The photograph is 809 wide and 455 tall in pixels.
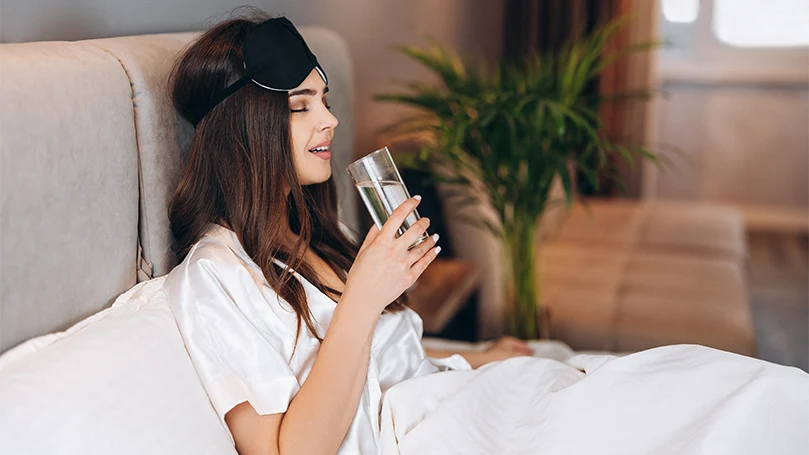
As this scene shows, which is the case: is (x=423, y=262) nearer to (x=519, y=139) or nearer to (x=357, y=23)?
(x=519, y=139)

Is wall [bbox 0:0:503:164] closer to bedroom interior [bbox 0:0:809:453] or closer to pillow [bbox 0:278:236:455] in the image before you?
bedroom interior [bbox 0:0:809:453]

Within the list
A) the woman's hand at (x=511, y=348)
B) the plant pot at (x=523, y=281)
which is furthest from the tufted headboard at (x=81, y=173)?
the plant pot at (x=523, y=281)

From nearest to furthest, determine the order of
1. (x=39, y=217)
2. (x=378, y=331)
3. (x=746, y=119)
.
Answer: (x=39, y=217) < (x=378, y=331) < (x=746, y=119)

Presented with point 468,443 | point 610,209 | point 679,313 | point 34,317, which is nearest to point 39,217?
point 34,317

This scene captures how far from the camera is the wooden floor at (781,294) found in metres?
3.23

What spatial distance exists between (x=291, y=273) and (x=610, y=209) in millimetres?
2865

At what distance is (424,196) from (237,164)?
1.52 metres

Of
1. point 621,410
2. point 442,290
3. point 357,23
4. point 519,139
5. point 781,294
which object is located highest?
point 357,23

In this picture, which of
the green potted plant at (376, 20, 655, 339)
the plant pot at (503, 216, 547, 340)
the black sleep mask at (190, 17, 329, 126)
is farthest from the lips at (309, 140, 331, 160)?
the plant pot at (503, 216, 547, 340)

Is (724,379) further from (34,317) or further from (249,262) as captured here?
(34,317)

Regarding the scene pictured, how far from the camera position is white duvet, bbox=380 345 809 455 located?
3.70ft

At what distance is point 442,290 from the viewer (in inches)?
95.3

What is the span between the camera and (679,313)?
254cm

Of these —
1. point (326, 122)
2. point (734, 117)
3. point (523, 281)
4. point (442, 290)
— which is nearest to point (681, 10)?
point (734, 117)
